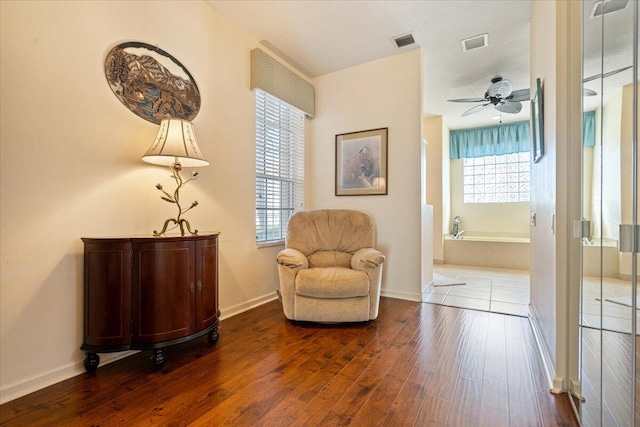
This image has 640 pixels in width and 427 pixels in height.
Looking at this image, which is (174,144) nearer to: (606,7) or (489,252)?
(606,7)

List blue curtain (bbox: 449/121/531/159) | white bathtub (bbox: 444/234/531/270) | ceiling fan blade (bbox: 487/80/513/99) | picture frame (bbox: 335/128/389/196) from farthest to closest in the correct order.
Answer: blue curtain (bbox: 449/121/531/159)
white bathtub (bbox: 444/234/531/270)
ceiling fan blade (bbox: 487/80/513/99)
picture frame (bbox: 335/128/389/196)

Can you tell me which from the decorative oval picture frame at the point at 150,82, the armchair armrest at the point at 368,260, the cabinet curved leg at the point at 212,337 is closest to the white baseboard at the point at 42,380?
the cabinet curved leg at the point at 212,337

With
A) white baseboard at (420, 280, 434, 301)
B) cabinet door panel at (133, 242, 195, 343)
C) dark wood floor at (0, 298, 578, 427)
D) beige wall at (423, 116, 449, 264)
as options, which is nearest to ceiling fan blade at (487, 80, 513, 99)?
beige wall at (423, 116, 449, 264)

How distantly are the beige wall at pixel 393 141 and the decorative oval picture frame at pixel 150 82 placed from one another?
190 cm

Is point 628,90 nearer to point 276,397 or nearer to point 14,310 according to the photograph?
point 276,397

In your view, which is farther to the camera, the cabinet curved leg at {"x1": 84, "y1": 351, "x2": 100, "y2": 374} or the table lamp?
the table lamp

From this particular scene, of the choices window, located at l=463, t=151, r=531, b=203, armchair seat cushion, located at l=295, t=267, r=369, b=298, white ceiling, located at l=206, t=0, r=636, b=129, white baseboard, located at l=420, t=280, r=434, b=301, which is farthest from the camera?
window, located at l=463, t=151, r=531, b=203

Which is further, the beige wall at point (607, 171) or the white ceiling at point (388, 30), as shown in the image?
the white ceiling at point (388, 30)

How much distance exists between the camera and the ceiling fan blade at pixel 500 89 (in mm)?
3699

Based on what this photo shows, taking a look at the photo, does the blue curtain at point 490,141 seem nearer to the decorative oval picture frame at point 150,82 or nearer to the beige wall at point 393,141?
the beige wall at point 393,141

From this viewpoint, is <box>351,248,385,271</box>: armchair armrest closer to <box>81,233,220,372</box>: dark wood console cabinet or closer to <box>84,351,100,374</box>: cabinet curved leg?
<box>81,233,220,372</box>: dark wood console cabinet

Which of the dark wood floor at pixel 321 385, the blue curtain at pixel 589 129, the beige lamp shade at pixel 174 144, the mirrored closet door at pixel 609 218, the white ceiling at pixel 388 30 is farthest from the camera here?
the white ceiling at pixel 388 30

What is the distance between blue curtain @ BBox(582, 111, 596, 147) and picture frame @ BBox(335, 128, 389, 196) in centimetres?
209

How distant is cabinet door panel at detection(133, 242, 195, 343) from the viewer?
5.61 feet
